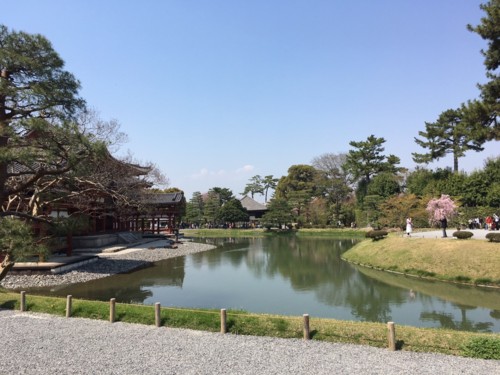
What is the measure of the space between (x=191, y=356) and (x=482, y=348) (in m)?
5.59

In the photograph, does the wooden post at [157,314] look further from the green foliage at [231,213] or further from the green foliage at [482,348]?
the green foliage at [231,213]

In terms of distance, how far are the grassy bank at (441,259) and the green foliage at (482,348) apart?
10.8 meters

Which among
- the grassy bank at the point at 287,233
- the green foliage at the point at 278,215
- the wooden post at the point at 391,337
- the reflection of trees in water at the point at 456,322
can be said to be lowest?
the reflection of trees in water at the point at 456,322

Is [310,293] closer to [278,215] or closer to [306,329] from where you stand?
[306,329]

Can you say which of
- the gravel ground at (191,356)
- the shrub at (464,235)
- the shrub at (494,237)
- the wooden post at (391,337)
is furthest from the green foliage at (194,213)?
the wooden post at (391,337)

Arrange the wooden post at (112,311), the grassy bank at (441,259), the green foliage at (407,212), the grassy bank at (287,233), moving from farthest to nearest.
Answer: the grassy bank at (287,233) < the green foliage at (407,212) < the grassy bank at (441,259) < the wooden post at (112,311)

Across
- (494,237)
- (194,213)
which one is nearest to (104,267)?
(494,237)

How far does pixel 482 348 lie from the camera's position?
6988mm

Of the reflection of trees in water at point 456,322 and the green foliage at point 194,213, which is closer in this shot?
the reflection of trees in water at point 456,322

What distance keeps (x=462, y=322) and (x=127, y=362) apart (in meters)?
10.4

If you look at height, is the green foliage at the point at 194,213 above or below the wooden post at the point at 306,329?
above

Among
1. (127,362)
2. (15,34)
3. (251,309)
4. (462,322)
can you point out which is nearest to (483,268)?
(462,322)

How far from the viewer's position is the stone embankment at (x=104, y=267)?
16688mm

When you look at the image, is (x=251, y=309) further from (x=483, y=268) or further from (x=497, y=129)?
(x=497, y=129)
